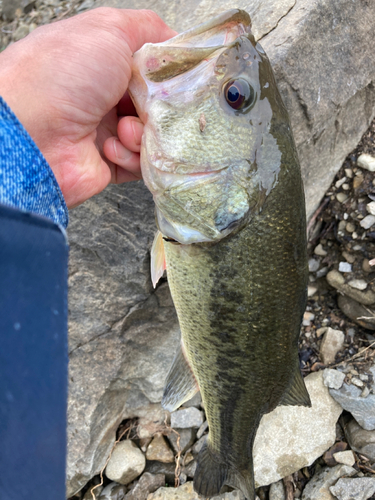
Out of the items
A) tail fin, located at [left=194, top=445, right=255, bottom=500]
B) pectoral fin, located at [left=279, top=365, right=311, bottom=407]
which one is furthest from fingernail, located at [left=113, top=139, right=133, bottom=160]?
tail fin, located at [left=194, top=445, right=255, bottom=500]

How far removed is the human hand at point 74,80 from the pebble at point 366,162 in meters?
1.99

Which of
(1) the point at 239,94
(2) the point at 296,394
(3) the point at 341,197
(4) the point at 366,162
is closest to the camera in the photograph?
(1) the point at 239,94

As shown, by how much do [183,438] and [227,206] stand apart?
90.1 inches

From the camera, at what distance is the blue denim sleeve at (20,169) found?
1.14 meters

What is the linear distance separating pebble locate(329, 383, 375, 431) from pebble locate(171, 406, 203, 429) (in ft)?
3.72

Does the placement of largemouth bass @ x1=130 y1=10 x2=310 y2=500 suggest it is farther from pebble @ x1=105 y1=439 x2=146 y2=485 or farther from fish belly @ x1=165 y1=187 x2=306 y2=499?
pebble @ x1=105 y1=439 x2=146 y2=485

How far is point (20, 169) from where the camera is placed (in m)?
1.21

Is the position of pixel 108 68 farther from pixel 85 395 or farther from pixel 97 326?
pixel 85 395

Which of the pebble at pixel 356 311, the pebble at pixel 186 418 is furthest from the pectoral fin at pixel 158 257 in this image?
the pebble at pixel 356 311

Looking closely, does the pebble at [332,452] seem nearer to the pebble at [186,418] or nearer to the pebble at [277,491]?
the pebble at [277,491]

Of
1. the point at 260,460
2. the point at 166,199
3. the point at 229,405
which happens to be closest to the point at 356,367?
the point at 260,460

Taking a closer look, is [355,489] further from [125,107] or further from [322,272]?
[125,107]

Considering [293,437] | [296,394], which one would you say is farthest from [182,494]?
[296,394]

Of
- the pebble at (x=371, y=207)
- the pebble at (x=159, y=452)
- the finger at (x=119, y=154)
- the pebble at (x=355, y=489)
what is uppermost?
the finger at (x=119, y=154)
